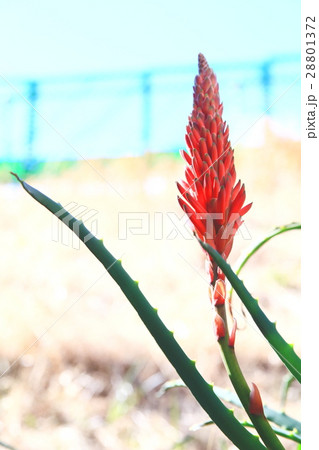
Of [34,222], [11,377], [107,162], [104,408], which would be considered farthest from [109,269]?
[107,162]

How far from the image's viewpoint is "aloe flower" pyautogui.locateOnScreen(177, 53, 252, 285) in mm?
304

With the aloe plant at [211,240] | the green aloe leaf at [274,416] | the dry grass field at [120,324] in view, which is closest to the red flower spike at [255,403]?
the aloe plant at [211,240]

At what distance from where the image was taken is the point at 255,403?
0.33m

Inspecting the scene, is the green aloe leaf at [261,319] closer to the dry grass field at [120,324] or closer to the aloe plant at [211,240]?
the aloe plant at [211,240]

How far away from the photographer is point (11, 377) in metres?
1.48

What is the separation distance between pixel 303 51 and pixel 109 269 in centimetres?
23

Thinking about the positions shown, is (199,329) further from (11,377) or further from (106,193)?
(106,193)

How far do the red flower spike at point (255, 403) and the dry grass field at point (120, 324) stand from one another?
0.86 ft

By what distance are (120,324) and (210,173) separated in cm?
145

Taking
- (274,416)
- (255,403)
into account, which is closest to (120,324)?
(274,416)

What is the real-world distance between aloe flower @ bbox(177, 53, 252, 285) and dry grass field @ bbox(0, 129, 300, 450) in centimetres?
26

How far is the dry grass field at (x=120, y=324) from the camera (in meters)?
1.24

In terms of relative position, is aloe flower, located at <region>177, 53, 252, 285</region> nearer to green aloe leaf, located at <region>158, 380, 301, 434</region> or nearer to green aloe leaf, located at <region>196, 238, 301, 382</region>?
green aloe leaf, located at <region>196, 238, 301, 382</region>

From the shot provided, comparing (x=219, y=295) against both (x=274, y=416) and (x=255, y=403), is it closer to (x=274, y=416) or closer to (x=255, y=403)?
(x=255, y=403)
